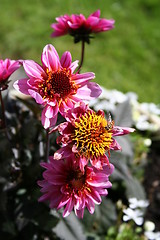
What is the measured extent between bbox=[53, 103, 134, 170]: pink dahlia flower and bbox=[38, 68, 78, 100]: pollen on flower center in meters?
0.09

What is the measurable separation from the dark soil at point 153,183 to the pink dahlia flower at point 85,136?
94 cm

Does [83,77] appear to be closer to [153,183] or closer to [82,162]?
[82,162]

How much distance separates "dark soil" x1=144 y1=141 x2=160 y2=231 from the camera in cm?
180

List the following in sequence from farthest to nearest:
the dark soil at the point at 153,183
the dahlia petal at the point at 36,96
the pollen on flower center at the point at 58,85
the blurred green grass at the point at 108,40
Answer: the blurred green grass at the point at 108,40 < the dark soil at the point at 153,183 < the pollen on flower center at the point at 58,85 < the dahlia petal at the point at 36,96

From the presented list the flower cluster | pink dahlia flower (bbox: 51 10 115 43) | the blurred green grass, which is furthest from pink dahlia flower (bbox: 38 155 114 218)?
the blurred green grass

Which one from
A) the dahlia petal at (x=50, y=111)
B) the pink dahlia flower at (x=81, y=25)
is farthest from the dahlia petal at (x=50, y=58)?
the pink dahlia flower at (x=81, y=25)

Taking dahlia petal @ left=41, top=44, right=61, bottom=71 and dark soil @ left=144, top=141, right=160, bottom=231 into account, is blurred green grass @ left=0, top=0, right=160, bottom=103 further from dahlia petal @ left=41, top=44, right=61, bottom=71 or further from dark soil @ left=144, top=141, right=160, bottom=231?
dahlia petal @ left=41, top=44, right=61, bottom=71

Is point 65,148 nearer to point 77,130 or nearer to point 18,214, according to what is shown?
point 77,130

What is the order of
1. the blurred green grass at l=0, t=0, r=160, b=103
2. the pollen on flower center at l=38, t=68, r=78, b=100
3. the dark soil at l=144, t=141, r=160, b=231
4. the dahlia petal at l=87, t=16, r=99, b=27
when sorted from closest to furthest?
the pollen on flower center at l=38, t=68, r=78, b=100 → the dahlia petal at l=87, t=16, r=99, b=27 → the dark soil at l=144, t=141, r=160, b=231 → the blurred green grass at l=0, t=0, r=160, b=103

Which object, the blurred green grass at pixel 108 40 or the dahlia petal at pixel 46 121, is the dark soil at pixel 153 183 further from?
the dahlia petal at pixel 46 121

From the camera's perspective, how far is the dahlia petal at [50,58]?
3.43 ft

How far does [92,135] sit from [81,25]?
1.63ft

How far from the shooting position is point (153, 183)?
6.32ft

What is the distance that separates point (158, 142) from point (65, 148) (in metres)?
1.20
